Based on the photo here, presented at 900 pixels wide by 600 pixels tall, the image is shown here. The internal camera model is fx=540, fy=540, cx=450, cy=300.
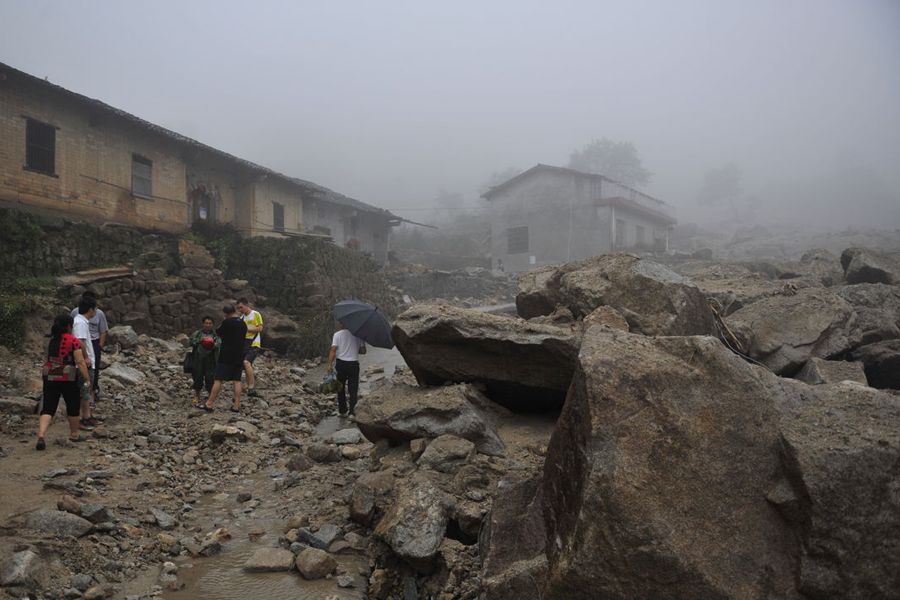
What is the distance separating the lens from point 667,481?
245 cm

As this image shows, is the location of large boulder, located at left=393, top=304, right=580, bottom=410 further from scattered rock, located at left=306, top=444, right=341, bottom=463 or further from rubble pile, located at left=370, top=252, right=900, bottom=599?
rubble pile, located at left=370, top=252, right=900, bottom=599

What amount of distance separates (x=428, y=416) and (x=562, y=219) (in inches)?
1110

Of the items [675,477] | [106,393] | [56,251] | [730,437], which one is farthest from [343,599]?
[56,251]

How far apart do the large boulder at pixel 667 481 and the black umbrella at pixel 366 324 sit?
18.0 feet

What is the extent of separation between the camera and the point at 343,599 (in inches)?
147

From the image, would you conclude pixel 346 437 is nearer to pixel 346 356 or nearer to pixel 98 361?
pixel 346 356

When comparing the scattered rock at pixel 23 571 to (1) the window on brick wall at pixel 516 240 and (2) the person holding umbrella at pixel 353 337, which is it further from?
(1) the window on brick wall at pixel 516 240

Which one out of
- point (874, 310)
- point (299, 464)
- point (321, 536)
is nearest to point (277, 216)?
point (299, 464)

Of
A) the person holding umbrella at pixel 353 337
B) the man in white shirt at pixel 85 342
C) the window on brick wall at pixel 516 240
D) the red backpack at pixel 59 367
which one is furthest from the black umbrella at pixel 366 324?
the window on brick wall at pixel 516 240

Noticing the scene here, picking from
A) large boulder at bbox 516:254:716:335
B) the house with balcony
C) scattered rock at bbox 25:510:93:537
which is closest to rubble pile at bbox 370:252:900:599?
large boulder at bbox 516:254:716:335

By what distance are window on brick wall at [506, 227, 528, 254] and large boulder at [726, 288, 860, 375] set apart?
27.2 meters

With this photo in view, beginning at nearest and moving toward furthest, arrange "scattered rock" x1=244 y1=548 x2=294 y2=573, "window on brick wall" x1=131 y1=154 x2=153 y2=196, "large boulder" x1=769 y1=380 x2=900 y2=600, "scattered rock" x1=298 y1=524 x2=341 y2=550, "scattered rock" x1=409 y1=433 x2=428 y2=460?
"large boulder" x1=769 y1=380 x2=900 y2=600 < "scattered rock" x1=244 y1=548 x2=294 y2=573 < "scattered rock" x1=298 y1=524 x2=341 y2=550 < "scattered rock" x1=409 y1=433 x2=428 y2=460 < "window on brick wall" x1=131 y1=154 x2=153 y2=196

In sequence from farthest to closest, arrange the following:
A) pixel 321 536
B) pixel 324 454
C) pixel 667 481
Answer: pixel 324 454
pixel 321 536
pixel 667 481

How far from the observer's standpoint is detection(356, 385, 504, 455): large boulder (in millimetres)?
4941
